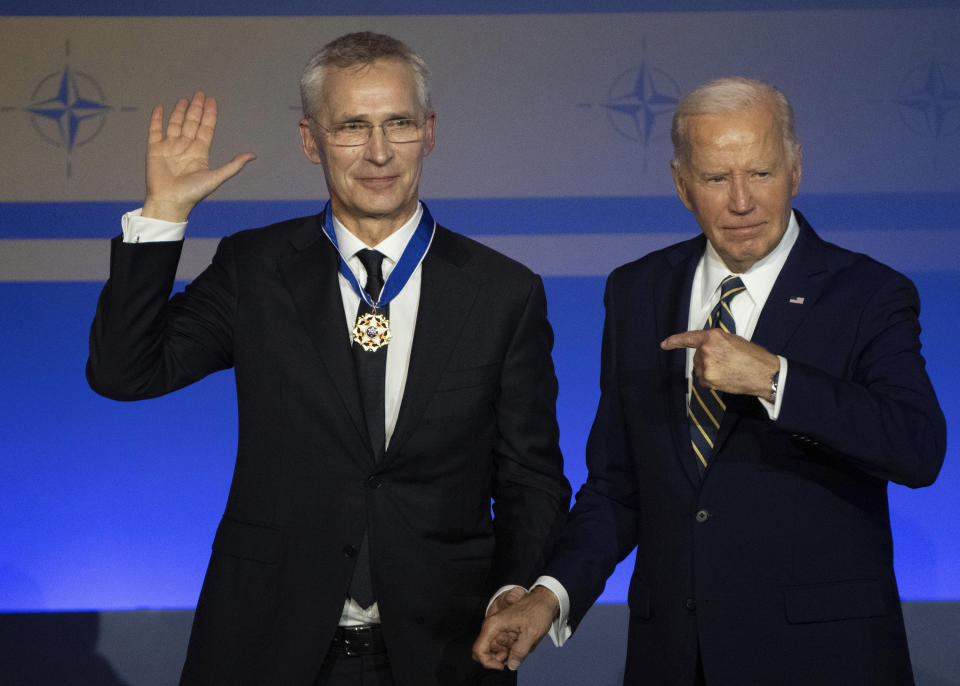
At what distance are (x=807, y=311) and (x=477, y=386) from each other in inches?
22.5

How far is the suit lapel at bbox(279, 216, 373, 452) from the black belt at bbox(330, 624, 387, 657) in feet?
0.99

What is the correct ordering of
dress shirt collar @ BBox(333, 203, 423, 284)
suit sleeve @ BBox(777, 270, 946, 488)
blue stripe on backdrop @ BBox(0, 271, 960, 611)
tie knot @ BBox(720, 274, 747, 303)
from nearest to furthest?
suit sleeve @ BBox(777, 270, 946, 488) < tie knot @ BBox(720, 274, 747, 303) < dress shirt collar @ BBox(333, 203, 423, 284) < blue stripe on backdrop @ BBox(0, 271, 960, 611)

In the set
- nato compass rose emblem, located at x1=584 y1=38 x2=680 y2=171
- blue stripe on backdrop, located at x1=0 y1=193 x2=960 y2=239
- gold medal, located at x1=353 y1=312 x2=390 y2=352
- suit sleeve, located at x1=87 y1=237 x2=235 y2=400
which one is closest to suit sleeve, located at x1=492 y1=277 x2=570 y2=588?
gold medal, located at x1=353 y1=312 x2=390 y2=352

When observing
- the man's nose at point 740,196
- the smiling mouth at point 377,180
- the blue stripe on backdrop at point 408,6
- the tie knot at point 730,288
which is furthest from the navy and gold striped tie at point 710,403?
the blue stripe on backdrop at point 408,6

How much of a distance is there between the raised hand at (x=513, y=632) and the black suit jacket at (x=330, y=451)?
16 cm

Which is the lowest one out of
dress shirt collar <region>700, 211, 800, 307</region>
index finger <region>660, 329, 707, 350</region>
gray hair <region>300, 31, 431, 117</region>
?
index finger <region>660, 329, 707, 350</region>

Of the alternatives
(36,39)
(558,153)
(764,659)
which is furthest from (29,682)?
(764,659)

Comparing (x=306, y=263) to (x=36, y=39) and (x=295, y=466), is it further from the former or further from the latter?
(x=36, y=39)

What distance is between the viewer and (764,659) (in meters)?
1.83

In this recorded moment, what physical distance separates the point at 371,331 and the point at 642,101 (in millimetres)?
2585

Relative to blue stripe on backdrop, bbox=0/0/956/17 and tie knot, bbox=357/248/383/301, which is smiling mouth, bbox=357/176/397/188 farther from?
blue stripe on backdrop, bbox=0/0/956/17

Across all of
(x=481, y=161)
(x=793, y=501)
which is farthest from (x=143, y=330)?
(x=481, y=161)

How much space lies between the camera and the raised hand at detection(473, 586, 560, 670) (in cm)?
179

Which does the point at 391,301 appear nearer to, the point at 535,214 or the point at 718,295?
the point at 718,295
